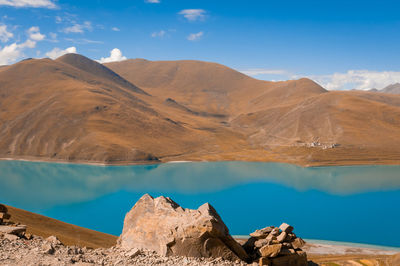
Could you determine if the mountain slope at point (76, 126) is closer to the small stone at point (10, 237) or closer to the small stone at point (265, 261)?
the small stone at point (10, 237)

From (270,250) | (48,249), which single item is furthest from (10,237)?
(270,250)

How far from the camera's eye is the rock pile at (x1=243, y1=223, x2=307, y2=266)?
48.0 feet

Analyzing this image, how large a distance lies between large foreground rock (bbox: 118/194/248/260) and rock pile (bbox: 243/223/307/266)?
876 millimetres

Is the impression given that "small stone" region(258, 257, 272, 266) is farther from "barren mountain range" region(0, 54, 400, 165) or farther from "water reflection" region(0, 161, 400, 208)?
"barren mountain range" region(0, 54, 400, 165)

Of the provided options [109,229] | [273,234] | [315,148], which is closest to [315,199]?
[109,229]

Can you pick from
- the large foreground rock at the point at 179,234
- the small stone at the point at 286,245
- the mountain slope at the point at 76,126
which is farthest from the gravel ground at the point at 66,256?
the mountain slope at the point at 76,126

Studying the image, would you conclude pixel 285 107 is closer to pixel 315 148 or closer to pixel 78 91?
pixel 315 148

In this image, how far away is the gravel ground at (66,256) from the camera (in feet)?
37.0

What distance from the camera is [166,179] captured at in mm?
91125

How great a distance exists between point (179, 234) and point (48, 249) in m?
4.72

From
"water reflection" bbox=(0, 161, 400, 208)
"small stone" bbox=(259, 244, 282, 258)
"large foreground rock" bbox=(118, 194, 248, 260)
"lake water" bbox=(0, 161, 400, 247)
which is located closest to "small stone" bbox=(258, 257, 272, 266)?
"small stone" bbox=(259, 244, 282, 258)

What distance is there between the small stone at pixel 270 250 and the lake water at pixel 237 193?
4019 cm

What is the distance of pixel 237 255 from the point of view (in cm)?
1390

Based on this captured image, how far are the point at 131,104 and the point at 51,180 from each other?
87.7m
